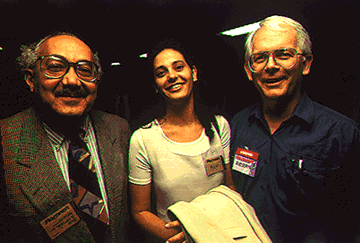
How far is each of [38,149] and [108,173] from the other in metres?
0.42

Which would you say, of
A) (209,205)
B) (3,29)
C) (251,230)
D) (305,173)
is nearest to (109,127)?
(209,205)

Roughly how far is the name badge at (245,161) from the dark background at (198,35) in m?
0.40

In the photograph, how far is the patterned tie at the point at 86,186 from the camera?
1.16m

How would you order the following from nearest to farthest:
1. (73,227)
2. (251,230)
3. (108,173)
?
(251,230) → (73,227) → (108,173)

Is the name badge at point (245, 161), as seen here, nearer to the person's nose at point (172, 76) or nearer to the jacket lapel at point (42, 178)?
the person's nose at point (172, 76)

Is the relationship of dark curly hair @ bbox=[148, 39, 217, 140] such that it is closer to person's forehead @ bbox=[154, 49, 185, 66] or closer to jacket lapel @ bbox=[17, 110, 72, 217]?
person's forehead @ bbox=[154, 49, 185, 66]

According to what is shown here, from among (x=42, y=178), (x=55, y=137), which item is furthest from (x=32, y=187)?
(x=55, y=137)

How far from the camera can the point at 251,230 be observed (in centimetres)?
92

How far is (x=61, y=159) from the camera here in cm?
117

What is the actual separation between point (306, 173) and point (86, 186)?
1327 mm

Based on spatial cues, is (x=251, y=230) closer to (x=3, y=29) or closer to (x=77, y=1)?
(x=77, y=1)

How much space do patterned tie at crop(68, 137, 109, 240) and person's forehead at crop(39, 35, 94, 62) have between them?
52 cm

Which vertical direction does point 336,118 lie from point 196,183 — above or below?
above

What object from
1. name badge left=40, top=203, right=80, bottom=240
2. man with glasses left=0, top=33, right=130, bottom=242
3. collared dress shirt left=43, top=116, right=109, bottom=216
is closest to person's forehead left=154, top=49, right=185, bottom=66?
man with glasses left=0, top=33, right=130, bottom=242
